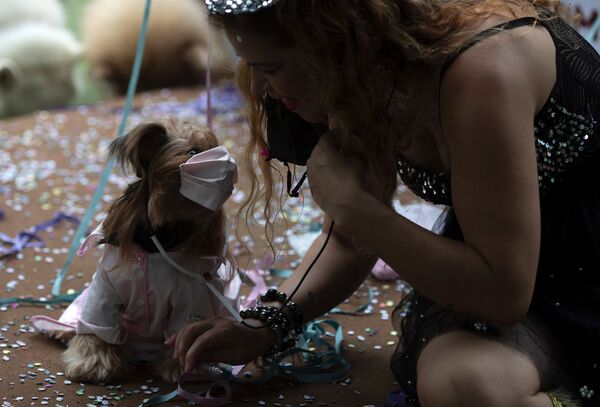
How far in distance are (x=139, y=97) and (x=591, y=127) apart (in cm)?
331

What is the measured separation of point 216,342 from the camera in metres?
1.45

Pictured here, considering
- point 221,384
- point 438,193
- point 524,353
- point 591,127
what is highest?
point 591,127

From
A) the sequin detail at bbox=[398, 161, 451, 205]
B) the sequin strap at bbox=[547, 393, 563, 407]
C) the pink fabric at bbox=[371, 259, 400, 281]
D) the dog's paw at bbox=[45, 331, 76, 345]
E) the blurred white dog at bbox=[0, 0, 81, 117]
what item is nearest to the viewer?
the sequin strap at bbox=[547, 393, 563, 407]

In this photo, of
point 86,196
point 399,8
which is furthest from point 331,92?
point 86,196

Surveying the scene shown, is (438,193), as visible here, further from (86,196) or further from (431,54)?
(86,196)

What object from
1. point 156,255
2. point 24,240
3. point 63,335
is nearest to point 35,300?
point 63,335

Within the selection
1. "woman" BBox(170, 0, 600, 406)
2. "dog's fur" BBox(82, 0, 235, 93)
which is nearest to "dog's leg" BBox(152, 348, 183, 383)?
"woman" BBox(170, 0, 600, 406)

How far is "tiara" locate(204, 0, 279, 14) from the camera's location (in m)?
1.15

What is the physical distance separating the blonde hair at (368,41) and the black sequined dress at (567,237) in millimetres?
126

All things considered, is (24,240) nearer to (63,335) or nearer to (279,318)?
(63,335)

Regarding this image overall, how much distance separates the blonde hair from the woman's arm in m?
0.07

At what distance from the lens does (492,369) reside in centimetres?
124

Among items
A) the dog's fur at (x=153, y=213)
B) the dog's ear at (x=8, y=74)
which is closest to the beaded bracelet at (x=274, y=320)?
the dog's fur at (x=153, y=213)

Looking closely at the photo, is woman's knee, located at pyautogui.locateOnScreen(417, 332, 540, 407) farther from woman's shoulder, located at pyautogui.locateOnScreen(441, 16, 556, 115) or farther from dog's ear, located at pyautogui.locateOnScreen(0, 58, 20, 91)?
dog's ear, located at pyautogui.locateOnScreen(0, 58, 20, 91)
